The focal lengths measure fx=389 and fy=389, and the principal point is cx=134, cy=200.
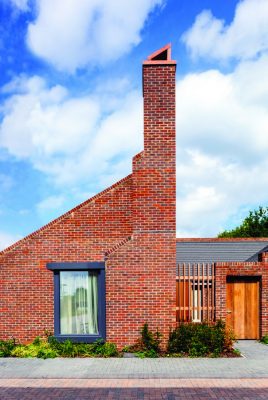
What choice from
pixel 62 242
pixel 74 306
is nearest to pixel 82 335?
pixel 74 306

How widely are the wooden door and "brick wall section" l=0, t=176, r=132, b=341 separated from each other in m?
4.12

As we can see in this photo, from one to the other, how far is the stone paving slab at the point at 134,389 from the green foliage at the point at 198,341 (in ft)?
6.64

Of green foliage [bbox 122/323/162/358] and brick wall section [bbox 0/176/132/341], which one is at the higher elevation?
brick wall section [bbox 0/176/132/341]

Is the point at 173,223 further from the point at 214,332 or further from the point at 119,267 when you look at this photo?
the point at 214,332

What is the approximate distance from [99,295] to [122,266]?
1058 millimetres

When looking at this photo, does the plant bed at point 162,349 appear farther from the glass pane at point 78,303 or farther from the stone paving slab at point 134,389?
the stone paving slab at point 134,389

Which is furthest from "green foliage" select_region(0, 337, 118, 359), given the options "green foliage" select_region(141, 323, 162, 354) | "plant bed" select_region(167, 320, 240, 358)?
"plant bed" select_region(167, 320, 240, 358)

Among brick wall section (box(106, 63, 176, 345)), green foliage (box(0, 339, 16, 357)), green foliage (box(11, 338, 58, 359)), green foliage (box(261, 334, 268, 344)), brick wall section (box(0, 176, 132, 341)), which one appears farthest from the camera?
green foliage (box(261, 334, 268, 344))

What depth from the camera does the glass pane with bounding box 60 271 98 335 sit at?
438 inches

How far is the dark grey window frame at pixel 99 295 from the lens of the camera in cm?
1085

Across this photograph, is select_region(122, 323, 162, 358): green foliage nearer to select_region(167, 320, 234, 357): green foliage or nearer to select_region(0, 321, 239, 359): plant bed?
select_region(0, 321, 239, 359): plant bed

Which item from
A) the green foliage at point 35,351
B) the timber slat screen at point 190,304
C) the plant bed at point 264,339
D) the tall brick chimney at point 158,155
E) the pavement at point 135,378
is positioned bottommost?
the plant bed at point 264,339

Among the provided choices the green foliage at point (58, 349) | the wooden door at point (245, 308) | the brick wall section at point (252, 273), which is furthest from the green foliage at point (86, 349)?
the wooden door at point (245, 308)

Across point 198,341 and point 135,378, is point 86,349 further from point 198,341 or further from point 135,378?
point 198,341
